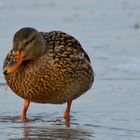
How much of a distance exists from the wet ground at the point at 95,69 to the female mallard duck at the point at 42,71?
277mm

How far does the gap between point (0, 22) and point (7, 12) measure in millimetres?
1466

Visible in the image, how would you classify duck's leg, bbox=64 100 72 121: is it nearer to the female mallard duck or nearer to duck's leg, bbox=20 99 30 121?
the female mallard duck

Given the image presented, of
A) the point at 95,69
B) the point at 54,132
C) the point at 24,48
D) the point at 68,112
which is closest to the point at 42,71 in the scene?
the point at 24,48

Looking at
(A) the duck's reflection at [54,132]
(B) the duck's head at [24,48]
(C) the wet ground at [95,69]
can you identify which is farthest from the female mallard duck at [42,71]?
(A) the duck's reflection at [54,132]

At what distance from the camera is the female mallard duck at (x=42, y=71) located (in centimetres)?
826

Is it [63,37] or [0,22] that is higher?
[63,37]

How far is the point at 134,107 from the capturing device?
29.0ft

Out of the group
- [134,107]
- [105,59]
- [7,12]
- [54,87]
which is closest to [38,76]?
[54,87]

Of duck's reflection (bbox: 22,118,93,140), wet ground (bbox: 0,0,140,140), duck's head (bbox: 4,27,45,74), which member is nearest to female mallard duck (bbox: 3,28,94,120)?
duck's head (bbox: 4,27,45,74)

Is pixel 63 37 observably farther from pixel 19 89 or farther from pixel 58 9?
pixel 58 9

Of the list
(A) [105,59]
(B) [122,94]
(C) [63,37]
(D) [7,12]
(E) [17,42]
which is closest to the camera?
(E) [17,42]

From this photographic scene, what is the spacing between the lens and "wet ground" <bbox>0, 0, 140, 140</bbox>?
777 cm

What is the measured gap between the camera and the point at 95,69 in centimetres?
1112

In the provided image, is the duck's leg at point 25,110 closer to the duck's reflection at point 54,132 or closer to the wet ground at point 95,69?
the wet ground at point 95,69
